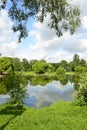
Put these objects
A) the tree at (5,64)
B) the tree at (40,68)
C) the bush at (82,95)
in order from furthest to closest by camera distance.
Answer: the tree at (40,68), the tree at (5,64), the bush at (82,95)

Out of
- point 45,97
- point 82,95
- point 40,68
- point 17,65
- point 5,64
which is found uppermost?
point 17,65

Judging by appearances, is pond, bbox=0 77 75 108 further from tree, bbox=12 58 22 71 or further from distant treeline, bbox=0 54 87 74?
tree, bbox=12 58 22 71

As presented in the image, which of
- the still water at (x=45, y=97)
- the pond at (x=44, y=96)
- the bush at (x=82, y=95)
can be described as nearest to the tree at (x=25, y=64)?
the pond at (x=44, y=96)

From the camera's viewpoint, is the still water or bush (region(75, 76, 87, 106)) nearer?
bush (region(75, 76, 87, 106))

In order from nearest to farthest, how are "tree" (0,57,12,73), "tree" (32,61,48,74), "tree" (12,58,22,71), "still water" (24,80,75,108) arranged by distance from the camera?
"still water" (24,80,75,108)
"tree" (0,57,12,73)
"tree" (32,61,48,74)
"tree" (12,58,22,71)

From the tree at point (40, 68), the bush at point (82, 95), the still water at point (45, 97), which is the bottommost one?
the still water at point (45, 97)

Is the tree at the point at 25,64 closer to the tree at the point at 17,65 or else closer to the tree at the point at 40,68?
the tree at the point at 17,65

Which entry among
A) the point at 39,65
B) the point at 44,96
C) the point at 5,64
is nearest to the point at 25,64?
the point at 39,65

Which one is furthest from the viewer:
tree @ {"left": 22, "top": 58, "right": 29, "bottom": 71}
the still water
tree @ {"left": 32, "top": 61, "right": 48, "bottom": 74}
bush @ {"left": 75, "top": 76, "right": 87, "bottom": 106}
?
tree @ {"left": 22, "top": 58, "right": 29, "bottom": 71}

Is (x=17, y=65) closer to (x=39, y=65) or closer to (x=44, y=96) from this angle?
(x=39, y=65)

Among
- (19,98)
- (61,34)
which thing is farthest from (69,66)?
(61,34)

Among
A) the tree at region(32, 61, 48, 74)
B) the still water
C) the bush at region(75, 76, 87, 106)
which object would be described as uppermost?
the tree at region(32, 61, 48, 74)

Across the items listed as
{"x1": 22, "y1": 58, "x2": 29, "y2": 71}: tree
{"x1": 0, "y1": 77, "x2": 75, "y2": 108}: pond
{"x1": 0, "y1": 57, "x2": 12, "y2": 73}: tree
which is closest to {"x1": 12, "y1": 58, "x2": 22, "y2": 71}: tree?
{"x1": 22, "y1": 58, "x2": 29, "y2": 71}: tree

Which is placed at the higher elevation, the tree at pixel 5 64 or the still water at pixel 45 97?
the tree at pixel 5 64
